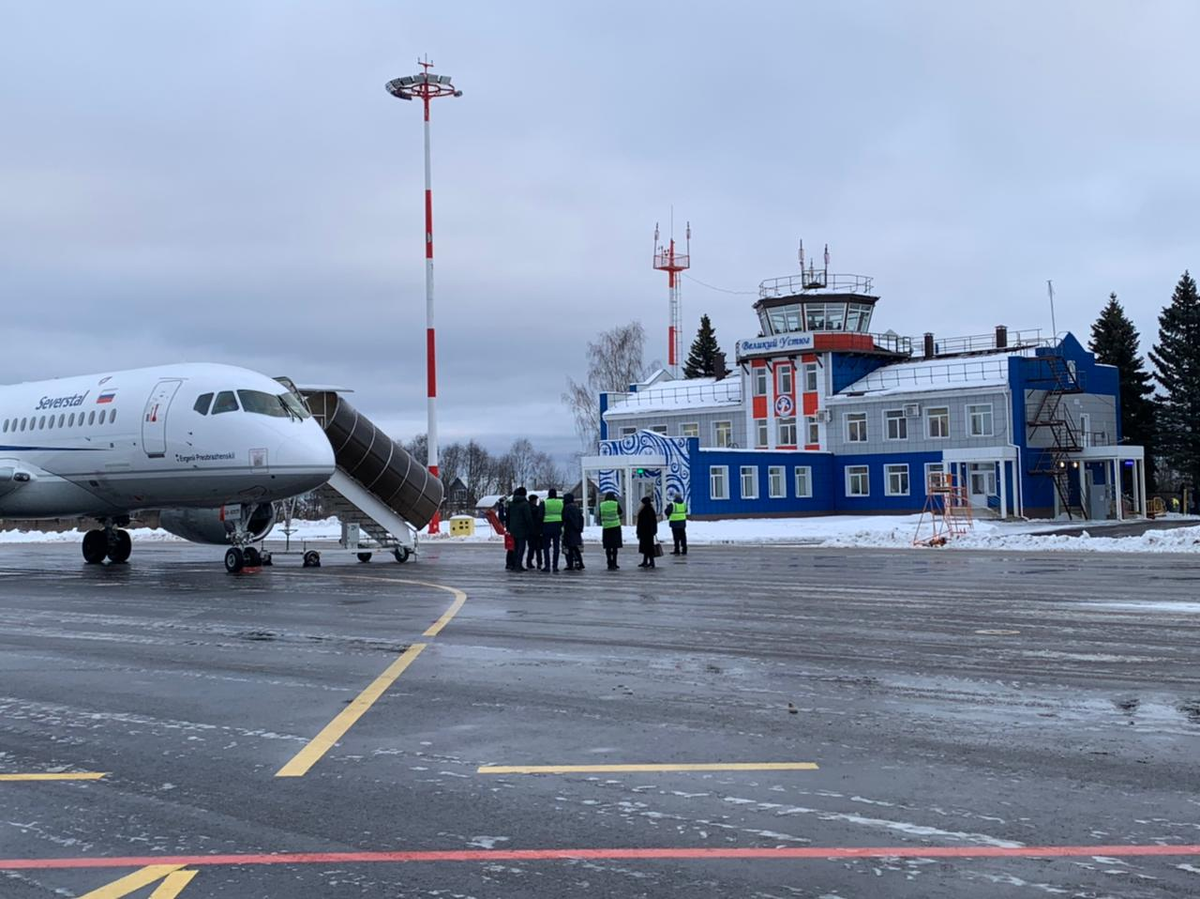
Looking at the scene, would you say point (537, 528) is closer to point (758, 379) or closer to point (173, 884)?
point (173, 884)

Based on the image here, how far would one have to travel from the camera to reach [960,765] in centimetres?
671

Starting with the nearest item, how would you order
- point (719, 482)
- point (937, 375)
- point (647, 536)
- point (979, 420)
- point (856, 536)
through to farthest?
point (647, 536) < point (856, 536) < point (979, 420) < point (719, 482) < point (937, 375)

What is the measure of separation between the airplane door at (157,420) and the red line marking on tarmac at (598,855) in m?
18.2

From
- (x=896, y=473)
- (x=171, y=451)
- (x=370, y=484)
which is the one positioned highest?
(x=896, y=473)

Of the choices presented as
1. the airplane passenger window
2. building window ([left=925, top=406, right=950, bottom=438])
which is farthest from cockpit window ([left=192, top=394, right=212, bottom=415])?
building window ([left=925, top=406, right=950, bottom=438])

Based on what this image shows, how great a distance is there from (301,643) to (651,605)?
5302 millimetres

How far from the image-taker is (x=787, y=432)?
60.2m

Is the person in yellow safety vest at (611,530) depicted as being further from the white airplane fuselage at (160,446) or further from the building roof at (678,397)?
the building roof at (678,397)

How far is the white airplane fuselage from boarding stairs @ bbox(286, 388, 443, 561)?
2904 mm

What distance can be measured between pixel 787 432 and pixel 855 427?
3.59 m

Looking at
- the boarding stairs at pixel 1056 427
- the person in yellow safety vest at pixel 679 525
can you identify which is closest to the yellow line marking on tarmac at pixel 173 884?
the person in yellow safety vest at pixel 679 525

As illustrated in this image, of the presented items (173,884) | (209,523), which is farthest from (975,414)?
(173,884)

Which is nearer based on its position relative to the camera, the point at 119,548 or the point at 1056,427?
the point at 119,548

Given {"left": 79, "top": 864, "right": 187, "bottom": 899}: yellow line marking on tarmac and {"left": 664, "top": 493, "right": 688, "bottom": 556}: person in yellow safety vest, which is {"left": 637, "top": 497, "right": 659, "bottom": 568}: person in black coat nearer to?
{"left": 664, "top": 493, "right": 688, "bottom": 556}: person in yellow safety vest
